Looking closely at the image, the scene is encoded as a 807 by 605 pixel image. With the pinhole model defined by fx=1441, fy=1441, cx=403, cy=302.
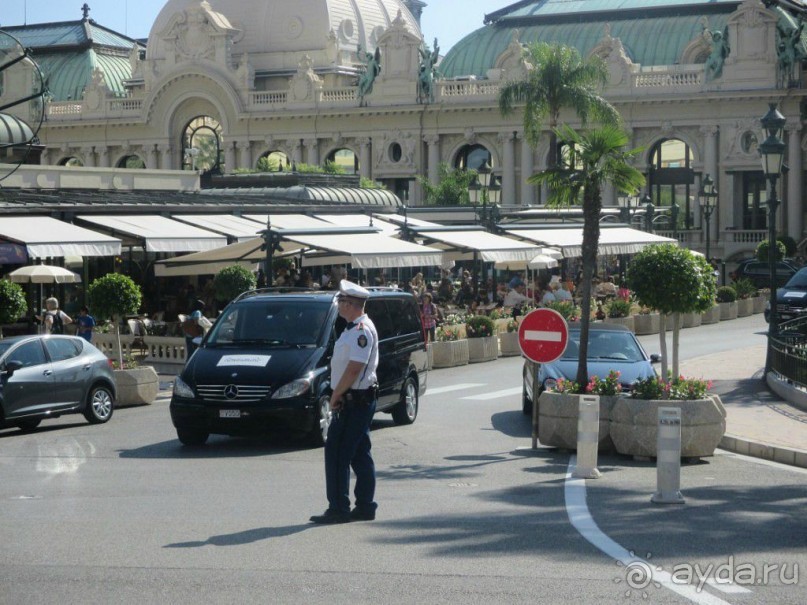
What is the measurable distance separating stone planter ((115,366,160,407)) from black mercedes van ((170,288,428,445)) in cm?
527

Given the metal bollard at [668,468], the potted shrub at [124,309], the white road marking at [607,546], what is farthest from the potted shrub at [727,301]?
the metal bollard at [668,468]

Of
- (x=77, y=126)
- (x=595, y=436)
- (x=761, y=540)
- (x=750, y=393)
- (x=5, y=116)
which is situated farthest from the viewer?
(x=77, y=126)

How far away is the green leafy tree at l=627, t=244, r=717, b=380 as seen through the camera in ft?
69.8

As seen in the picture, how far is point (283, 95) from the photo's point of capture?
9181 cm

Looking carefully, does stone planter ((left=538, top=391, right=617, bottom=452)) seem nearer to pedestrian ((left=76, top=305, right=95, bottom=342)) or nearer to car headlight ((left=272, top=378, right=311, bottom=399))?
car headlight ((left=272, top=378, right=311, bottom=399))

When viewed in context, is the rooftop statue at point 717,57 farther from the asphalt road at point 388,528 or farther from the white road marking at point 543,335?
the white road marking at point 543,335

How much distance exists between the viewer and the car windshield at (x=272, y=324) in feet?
62.6

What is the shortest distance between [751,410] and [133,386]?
1036cm

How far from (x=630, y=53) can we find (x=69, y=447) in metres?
72.5

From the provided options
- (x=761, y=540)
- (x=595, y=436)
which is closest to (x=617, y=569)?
(x=761, y=540)

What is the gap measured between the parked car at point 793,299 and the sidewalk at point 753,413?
256 inches

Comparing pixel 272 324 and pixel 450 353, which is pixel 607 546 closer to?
pixel 272 324

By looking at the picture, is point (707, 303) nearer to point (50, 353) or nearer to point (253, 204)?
point (50, 353)

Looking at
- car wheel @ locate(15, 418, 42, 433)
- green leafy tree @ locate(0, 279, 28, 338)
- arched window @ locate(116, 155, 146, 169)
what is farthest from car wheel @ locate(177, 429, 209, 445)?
arched window @ locate(116, 155, 146, 169)
